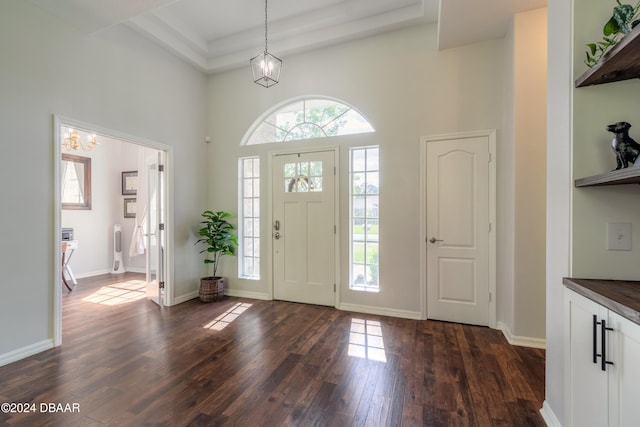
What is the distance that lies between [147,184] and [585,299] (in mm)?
4968

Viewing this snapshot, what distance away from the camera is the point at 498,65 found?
3.04m

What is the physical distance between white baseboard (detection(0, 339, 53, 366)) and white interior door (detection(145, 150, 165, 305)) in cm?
134

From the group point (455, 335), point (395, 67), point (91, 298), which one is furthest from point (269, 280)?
point (395, 67)

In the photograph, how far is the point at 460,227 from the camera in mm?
3176

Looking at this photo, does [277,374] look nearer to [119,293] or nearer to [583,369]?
[583,369]

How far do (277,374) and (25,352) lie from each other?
2328mm

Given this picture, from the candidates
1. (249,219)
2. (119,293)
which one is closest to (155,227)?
(249,219)

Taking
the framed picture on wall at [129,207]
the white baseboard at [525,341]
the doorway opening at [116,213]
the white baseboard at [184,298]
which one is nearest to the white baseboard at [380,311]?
the white baseboard at [525,341]

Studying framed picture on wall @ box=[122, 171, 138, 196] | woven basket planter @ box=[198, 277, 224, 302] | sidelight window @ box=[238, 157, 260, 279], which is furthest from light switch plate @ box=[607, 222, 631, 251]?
framed picture on wall @ box=[122, 171, 138, 196]

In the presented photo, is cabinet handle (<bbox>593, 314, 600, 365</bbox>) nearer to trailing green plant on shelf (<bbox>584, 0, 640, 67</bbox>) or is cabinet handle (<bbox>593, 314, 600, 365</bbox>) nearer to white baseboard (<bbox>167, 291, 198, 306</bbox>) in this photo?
trailing green plant on shelf (<bbox>584, 0, 640, 67</bbox>)

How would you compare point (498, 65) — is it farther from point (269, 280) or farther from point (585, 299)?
point (269, 280)

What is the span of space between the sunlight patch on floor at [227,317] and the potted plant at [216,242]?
18.1 inches

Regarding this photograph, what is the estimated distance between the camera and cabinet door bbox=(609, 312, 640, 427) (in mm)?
992

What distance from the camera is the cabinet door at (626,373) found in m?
0.99
